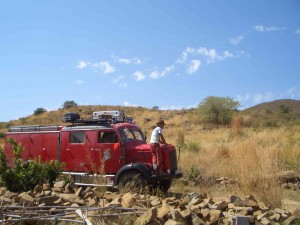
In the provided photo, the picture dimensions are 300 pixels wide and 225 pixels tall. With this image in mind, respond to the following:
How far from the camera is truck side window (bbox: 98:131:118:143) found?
12.2 metres

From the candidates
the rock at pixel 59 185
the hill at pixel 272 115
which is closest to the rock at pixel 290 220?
the rock at pixel 59 185

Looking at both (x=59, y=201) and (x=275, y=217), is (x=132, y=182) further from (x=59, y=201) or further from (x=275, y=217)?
(x=275, y=217)

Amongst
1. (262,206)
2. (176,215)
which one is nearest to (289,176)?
(262,206)

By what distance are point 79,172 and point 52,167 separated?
2.00 meters

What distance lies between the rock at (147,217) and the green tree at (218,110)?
32.7 meters

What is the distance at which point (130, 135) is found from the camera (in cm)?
1263

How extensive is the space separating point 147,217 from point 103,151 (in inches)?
220

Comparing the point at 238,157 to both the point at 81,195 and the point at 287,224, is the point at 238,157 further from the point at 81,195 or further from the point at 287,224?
the point at 81,195

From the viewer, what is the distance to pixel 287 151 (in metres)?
15.4

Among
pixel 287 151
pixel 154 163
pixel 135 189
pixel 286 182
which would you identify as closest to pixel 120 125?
pixel 154 163

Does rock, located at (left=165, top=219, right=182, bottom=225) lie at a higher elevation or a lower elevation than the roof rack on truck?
lower

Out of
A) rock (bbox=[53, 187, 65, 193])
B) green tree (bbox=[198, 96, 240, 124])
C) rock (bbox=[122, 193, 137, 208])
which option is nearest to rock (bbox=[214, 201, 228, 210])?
A: rock (bbox=[122, 193, 137, 208])

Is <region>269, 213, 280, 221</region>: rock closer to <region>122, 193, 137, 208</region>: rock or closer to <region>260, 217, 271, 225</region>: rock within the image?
<region>260, 217, 271, 225</region>: rock

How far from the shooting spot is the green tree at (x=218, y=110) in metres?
39.1
